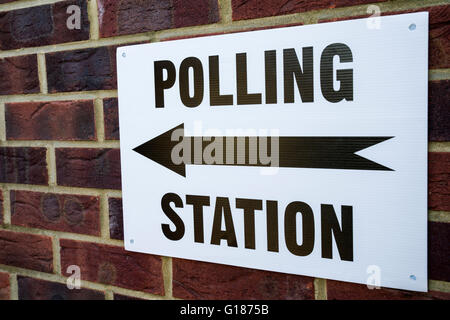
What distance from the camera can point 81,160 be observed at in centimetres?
83

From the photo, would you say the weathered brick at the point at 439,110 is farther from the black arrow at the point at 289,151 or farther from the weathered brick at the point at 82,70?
the weathered brick at the point at 82,70

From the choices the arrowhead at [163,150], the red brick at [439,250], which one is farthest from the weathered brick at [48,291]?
the red brick at [439,250]

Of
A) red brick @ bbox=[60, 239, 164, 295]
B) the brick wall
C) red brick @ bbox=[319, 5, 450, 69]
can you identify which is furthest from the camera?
red brick @ bbox=[60, 239, 164, 295]

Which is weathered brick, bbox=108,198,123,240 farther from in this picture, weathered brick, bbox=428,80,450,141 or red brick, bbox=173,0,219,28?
weathered brick, bbox=428,80,450,141

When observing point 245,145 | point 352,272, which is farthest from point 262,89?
point 352,272

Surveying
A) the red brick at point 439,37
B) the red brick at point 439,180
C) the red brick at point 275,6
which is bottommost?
the red brick at point 439,180

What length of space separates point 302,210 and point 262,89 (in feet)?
0.73

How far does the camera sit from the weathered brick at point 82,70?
781mm

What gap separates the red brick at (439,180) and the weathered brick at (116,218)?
23.1 inches

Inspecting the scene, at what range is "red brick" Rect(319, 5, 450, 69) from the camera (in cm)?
57

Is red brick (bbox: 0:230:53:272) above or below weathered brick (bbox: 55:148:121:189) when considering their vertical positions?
below

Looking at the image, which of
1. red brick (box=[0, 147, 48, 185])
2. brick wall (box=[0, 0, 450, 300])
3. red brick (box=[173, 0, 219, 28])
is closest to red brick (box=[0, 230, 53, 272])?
brick wall (box=[0, 0, 450, 300])

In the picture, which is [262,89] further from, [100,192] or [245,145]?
[100,192]

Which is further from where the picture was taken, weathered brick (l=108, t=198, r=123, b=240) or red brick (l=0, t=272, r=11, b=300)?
red brick (l=0, t=272, r=11, b=300)
